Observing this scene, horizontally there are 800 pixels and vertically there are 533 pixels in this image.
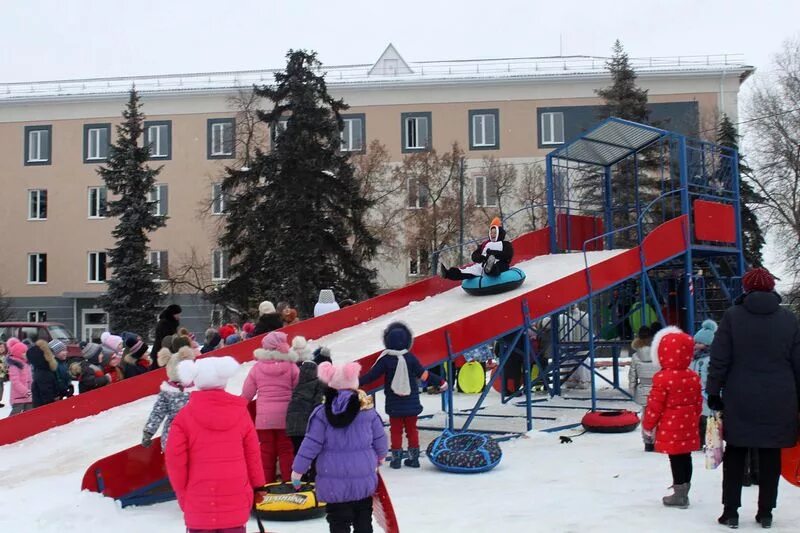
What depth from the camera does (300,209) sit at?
29.3 meters

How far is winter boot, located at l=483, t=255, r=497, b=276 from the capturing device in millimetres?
14523

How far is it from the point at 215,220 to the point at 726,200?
31214 mm

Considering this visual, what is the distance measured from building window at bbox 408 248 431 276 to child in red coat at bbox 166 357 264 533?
34008 millimetres

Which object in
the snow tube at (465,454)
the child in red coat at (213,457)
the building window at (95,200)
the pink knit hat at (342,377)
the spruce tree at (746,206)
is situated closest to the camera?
the child in red coat at (213,457)

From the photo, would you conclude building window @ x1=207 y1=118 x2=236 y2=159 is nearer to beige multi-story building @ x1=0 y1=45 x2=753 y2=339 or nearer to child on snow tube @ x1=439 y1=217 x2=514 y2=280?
beige multi-story building @ x1=0 y1=45 x2=753 y2=339

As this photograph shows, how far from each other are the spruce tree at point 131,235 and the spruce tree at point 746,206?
23.6 meters

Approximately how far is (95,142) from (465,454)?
133 ft

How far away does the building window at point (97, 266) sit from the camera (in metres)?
45.4

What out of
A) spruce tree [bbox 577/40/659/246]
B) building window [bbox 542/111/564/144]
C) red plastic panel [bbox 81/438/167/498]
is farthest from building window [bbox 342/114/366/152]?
red plastic panel [bbox 81/438/167/498]

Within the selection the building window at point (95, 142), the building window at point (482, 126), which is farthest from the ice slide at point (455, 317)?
the building window at point (95, 142)

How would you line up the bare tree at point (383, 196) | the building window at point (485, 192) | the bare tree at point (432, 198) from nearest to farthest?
the bare tree at point (432, 198)
the bare tree at point (383, 196)
the building window at point (485, 192)

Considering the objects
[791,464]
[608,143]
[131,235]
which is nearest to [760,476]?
[791,464]

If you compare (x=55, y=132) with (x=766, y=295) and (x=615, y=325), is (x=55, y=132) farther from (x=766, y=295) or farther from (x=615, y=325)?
(x=766, y=295)

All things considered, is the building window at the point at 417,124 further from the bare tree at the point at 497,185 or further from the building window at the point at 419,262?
the building window at the point at 419,262
